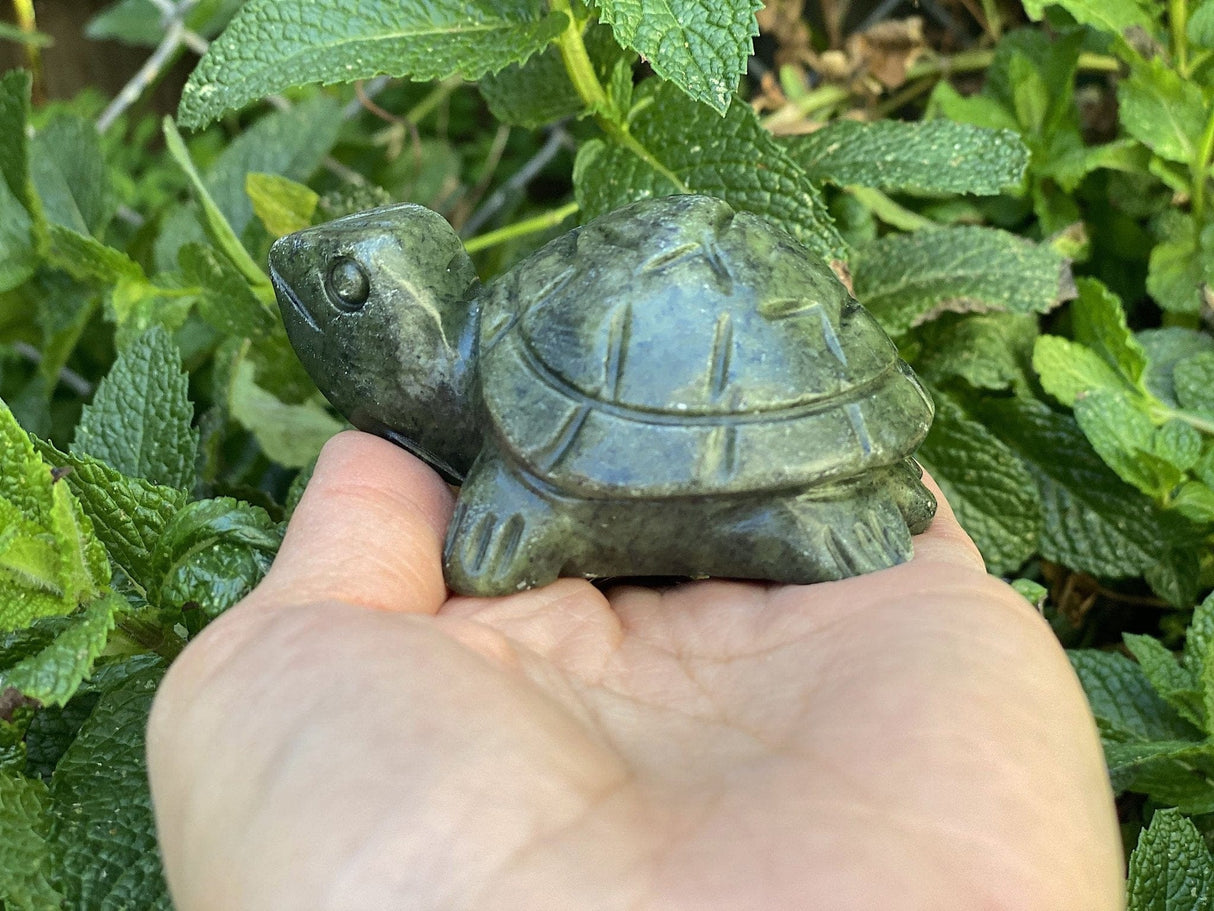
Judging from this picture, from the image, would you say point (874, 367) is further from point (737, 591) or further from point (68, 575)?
point (68, 575)

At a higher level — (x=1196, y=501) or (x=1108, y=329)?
(x=1108, y=329)

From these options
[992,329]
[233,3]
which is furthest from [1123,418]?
[233,3]

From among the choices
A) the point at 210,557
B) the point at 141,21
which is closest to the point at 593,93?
the point at 210,557

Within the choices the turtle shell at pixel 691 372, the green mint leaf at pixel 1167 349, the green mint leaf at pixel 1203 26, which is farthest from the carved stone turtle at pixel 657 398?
the green mint leaf at pixel 1203 26

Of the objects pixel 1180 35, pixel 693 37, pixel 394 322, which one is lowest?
pixel 394 322

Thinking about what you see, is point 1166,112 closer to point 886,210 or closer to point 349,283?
point 886,210

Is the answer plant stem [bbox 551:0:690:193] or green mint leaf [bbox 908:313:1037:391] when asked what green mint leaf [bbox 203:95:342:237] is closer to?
plant stem [bbox 551:0:690:193]
